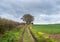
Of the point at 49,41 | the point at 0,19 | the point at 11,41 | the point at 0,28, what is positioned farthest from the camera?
the point at 0,19

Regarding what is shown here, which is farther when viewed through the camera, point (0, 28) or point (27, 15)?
point (27, 15)

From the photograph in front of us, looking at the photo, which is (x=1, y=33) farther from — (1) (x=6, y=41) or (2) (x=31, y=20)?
(2) (x=31, y=20)

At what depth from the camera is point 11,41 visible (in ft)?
68.2

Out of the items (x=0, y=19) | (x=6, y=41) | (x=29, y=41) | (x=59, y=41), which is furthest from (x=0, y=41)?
(x=0, y=19)

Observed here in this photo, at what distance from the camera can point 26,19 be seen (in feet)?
375

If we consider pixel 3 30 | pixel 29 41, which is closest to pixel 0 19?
pixel 3 30

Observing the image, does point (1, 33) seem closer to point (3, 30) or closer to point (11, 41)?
point (3, 30)

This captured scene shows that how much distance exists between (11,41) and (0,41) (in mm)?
1399

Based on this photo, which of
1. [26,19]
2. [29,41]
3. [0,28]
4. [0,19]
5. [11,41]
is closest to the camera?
[11,41]

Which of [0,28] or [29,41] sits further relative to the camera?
[0,28]

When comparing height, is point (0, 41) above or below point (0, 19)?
below

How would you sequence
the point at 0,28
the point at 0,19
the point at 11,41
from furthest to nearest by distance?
the point at 0,19 < the point at 0,28 < the point at 11,41

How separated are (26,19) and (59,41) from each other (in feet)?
299

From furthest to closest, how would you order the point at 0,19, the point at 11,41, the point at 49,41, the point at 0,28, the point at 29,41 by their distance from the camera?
1. the point at 0,19
2. the point at 0,28
3. the point at 29,41
4. the point at 49,41
5. the point at 11,41
